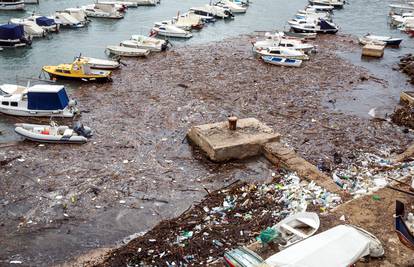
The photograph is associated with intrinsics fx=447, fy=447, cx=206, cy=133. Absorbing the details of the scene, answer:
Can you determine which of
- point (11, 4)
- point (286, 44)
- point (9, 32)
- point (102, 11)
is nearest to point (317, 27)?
point (286, 44)

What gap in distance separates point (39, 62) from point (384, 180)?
27.4 m

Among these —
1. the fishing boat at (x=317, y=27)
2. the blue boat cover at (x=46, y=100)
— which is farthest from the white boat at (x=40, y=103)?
the fishing boat at (x=317, y=27)

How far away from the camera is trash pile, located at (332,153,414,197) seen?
571 inches

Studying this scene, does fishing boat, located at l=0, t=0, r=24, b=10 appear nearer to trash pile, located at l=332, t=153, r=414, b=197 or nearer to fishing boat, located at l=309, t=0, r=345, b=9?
fishing boat, located at l=309, t=0, r=345, b=9

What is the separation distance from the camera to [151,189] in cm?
1603

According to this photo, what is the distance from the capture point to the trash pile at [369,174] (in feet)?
Answer: 47.6

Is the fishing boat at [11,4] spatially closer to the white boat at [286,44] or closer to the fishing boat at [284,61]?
the white boat at [286,44]

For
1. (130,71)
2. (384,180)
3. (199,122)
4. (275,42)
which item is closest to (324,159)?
(384,180)

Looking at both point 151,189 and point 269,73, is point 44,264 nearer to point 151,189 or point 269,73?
point 151,189

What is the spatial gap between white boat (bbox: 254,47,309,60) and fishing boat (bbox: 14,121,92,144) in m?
18.0

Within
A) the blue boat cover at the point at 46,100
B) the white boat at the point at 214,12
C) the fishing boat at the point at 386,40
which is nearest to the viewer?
the blue boat cover at the point at 46,100

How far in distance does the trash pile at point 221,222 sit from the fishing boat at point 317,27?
3069 centimetres

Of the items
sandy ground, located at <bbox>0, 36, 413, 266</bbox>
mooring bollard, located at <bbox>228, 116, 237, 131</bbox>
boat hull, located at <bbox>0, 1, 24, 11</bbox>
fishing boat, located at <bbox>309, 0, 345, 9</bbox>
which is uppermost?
fishing boat, located at <bbox>309, 0, 345, 9</bbox>

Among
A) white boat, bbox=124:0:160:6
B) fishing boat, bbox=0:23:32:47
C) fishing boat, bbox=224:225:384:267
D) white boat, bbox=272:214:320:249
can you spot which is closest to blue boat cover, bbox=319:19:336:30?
white boat, bbox=124:0:160:6
